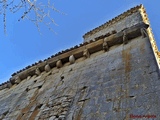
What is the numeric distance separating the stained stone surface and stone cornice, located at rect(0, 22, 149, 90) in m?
0.18

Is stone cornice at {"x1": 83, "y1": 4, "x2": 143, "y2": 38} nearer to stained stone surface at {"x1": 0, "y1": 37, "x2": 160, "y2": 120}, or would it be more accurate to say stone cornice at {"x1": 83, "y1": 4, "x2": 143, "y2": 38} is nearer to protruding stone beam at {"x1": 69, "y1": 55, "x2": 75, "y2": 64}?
protruding stone beam at {"x1": 69, "y1": 55, "x2": 75, "y2": 64}

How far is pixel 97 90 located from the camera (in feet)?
14.1

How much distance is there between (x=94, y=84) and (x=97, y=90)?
0.31m

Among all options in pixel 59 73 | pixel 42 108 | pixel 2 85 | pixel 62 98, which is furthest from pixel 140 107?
pixel 2 85

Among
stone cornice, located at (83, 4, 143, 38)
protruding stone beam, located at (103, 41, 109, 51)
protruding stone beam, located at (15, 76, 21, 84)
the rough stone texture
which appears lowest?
protruding stone beam, located at (15, 76, 21, 84)

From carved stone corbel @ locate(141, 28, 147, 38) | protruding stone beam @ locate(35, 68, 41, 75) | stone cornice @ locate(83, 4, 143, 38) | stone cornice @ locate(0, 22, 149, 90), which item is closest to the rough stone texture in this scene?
stone cornice @ locate(83, 4, 143, 38)

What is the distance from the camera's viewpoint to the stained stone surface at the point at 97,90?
3.50m

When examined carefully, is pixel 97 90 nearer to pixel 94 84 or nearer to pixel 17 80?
pixel 94 84

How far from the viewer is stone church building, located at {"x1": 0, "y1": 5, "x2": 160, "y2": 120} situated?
3.53m

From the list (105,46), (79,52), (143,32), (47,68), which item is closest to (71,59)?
(79,52)

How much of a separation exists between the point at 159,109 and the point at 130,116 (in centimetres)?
42

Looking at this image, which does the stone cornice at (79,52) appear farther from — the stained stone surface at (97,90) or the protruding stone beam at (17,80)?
the stained stone surface at (97,90)

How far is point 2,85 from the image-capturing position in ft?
26.0

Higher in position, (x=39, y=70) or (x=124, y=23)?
(x=124, y=23)
